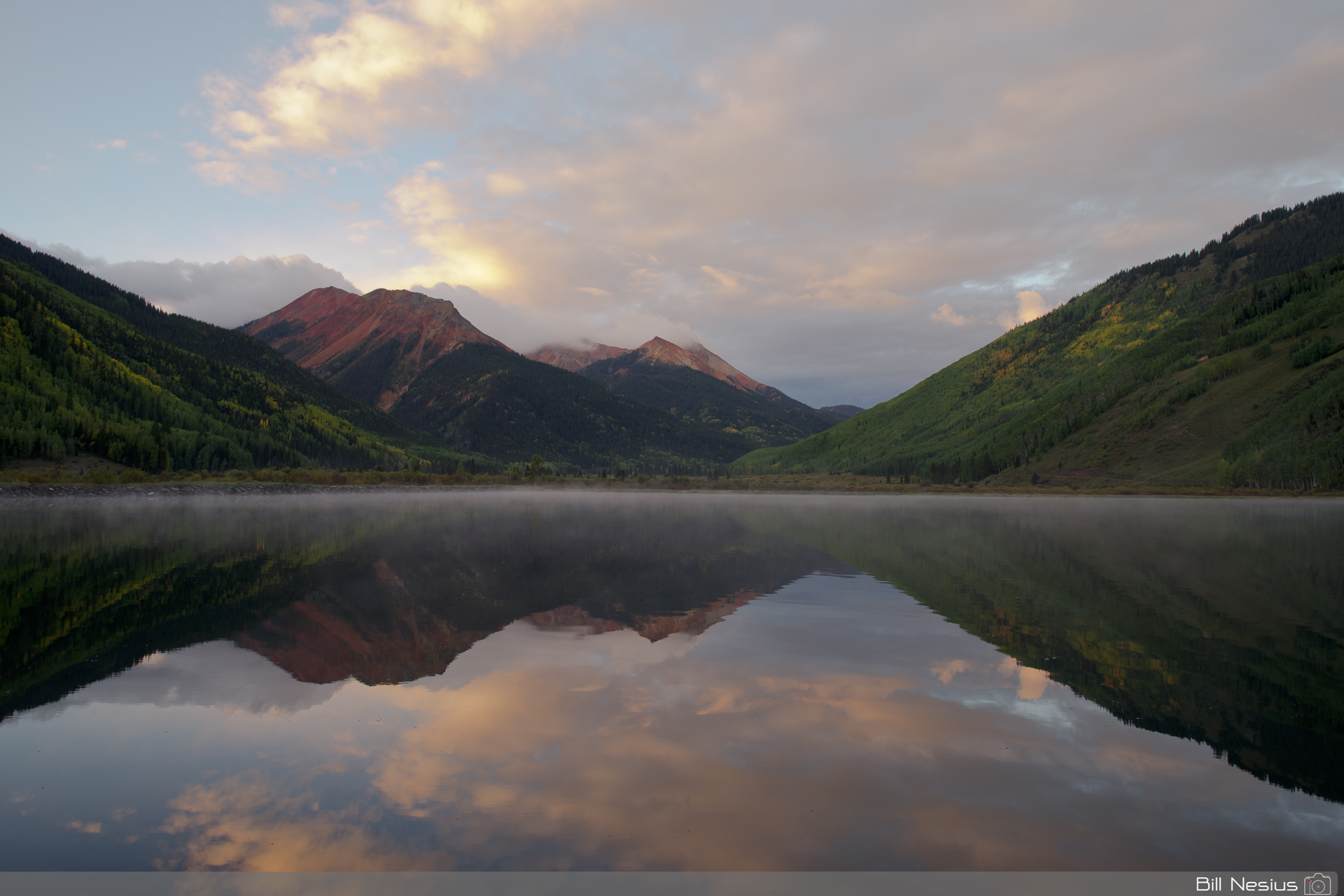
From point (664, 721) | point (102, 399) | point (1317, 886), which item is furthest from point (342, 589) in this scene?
point (102, 399)

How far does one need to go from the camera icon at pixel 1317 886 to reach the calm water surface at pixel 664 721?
0.13 meters

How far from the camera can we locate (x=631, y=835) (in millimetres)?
6836

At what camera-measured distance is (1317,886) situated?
6398 mm

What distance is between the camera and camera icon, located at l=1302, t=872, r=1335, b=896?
20.8ft

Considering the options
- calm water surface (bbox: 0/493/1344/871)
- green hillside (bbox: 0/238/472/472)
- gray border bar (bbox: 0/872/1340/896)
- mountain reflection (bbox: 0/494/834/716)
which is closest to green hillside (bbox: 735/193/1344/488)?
calm water surface (bbox: 0/493/1344/871)

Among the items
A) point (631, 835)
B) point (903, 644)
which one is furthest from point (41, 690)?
point (903, 644)

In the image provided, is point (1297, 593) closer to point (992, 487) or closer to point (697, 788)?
point (697, 788)

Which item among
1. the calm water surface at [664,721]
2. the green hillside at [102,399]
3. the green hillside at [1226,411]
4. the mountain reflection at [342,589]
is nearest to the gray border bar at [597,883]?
the calm water surface at [664,721]

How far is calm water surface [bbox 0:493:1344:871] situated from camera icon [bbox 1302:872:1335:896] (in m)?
0.13

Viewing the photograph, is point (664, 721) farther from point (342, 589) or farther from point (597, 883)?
point (342, 589)

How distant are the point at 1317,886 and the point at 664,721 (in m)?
7.57

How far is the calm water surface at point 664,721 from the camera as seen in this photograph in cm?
680

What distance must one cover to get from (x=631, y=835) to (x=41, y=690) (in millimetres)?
11638

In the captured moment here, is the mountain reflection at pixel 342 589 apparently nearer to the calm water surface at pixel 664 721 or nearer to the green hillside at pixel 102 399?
the calm water surface at pixel 664 721
